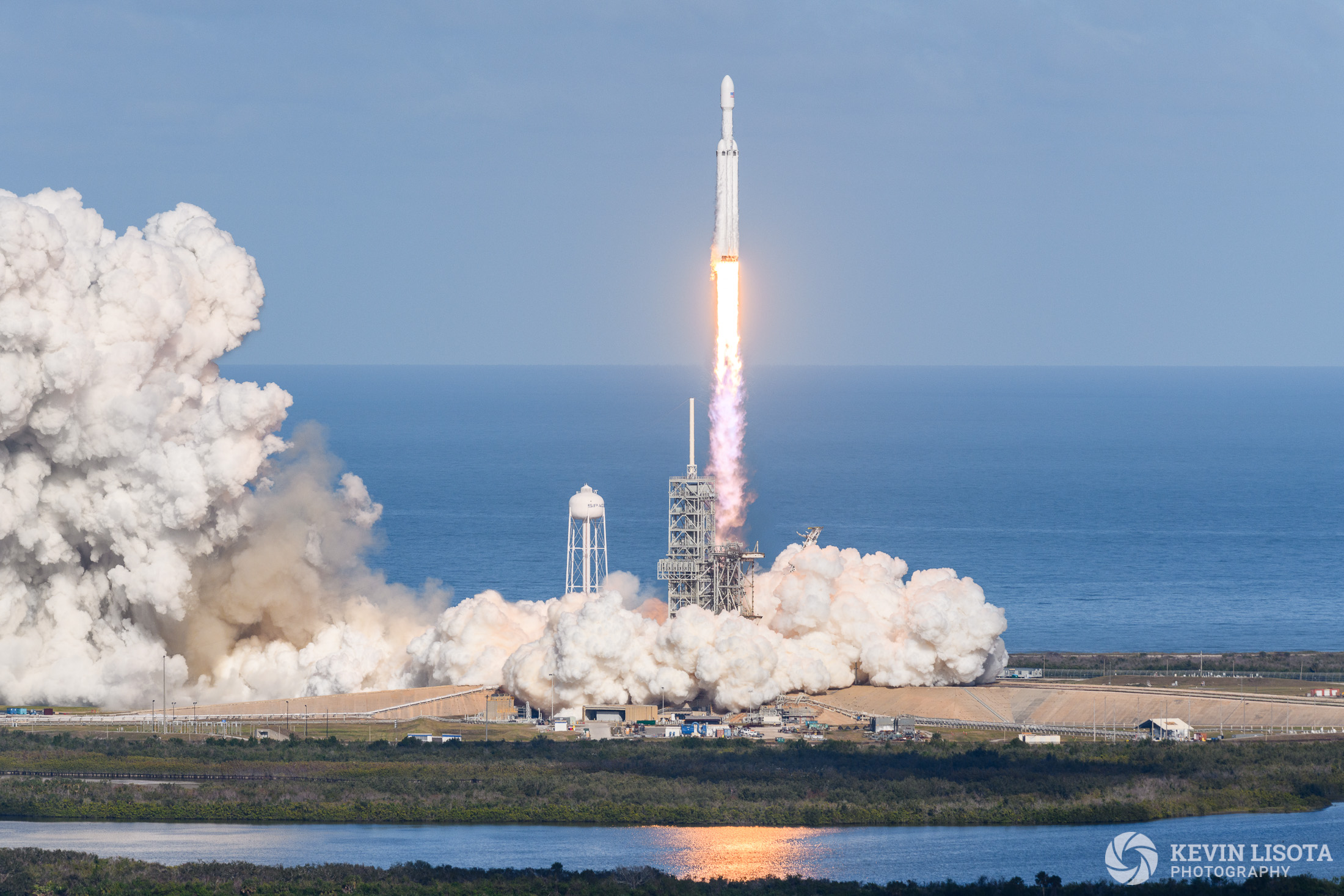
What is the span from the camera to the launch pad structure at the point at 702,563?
72.2 m

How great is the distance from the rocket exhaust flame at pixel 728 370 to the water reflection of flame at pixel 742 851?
59.3 ft

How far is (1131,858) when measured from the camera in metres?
54.0

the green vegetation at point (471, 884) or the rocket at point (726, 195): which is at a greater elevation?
the rocket at point (726, 195)

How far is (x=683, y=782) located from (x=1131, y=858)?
1337cm

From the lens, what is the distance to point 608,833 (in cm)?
5788

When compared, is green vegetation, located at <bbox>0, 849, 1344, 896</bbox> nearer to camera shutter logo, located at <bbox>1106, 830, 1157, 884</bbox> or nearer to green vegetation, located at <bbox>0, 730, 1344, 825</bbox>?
camera shutter logo, located at <bbox>1106, 830, 1157, 884</bbox>

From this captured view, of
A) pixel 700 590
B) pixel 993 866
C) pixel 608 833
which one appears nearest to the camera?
pixel 993 866

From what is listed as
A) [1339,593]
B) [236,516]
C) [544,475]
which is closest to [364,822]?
[236,516]

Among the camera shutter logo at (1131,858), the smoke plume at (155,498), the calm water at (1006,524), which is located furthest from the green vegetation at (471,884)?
the calm water at (1006,524)

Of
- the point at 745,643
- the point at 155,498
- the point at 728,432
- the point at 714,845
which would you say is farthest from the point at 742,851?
the point at 155,498

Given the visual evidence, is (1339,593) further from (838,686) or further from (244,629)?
(244,629)

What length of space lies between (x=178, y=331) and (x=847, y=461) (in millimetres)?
111095

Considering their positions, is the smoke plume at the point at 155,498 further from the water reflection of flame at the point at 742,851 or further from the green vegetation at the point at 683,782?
the water reflection of flame at the point at 742,851

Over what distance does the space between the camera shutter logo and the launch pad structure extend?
19.4 meters
